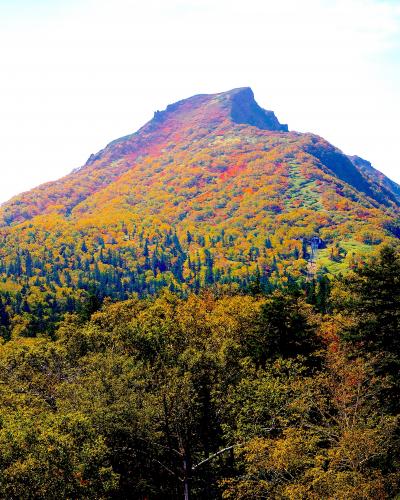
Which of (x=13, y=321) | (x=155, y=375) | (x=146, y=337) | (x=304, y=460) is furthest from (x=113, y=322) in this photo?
(x=13, y=321)

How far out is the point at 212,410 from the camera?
1766 inches

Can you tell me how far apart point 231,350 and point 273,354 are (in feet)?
22.4

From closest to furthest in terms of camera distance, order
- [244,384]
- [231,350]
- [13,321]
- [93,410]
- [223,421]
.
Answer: [93,410]
[244,384]
[223,421]
[231,350]
[13,321]

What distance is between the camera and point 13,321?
5891 inches

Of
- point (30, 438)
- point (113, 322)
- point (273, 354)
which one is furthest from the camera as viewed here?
point (113, 322)

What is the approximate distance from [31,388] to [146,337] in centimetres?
1403

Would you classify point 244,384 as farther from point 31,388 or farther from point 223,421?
point 31,388

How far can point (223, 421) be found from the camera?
149 ft

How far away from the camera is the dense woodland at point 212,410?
29.0m

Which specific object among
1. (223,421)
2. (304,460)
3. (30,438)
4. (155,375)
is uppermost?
(30,438)

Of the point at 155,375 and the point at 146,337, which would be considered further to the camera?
the point at 146,337

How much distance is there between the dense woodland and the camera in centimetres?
2905

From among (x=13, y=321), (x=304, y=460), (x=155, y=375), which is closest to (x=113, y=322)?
(x=155, y=375)

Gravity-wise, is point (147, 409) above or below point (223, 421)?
above
